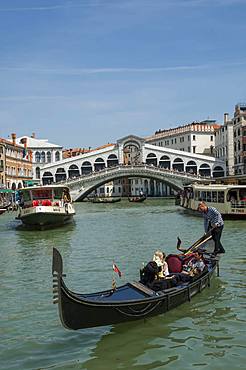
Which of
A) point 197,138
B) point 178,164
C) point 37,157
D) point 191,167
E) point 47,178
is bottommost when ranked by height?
point 47,178

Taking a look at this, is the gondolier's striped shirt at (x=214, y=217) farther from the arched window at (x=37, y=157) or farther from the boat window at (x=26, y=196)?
the arched window at (x=37, y=157)

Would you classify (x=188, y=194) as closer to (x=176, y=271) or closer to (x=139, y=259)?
(x=139, y=259)

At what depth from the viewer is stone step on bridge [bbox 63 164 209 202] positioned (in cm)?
3606

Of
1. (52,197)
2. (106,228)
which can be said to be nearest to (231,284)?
(106,228)

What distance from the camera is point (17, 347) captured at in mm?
4605

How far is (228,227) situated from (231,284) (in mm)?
8184

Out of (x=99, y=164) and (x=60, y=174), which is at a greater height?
(x=99, y=164)

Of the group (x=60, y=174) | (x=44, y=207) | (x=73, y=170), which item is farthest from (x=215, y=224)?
(x=73, y=170)

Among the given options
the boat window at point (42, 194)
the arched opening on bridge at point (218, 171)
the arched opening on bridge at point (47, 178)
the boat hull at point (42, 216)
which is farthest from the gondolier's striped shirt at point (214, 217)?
the arched opening on bridge at point (47, 178)

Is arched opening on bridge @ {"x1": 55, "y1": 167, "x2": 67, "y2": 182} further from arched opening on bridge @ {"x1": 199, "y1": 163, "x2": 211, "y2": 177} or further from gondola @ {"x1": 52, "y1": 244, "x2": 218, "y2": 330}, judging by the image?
gondola @ {"x1": 52, "y1": 244, "x2": 218, "y2": 330}

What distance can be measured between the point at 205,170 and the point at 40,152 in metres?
13.6

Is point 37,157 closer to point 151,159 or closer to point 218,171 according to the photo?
point 151,159

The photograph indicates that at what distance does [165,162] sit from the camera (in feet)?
139

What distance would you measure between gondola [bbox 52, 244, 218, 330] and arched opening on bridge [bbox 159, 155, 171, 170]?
36640 millimetres
